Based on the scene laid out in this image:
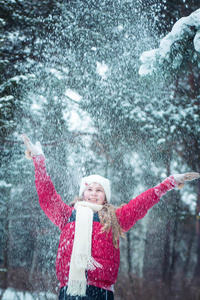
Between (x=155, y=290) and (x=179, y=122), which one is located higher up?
(x=179, y=122)

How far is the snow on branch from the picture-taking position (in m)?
2.75

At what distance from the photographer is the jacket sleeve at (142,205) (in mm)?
2461

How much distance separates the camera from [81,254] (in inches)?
84.8

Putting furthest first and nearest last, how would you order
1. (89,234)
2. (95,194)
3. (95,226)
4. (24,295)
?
(24,295) → (95,194) → (95,226) → (89,234)

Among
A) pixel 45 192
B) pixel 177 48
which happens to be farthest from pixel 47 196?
pixel 177 48

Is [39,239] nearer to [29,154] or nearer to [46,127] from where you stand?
[46,127]

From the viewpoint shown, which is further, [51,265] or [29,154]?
[51,265]

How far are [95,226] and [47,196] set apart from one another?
0.53 m

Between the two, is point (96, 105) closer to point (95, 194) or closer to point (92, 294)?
point (95, 194)

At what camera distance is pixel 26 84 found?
5633 millimetres

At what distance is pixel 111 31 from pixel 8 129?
10.7 ft

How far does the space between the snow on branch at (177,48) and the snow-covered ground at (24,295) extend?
6272 millimetres

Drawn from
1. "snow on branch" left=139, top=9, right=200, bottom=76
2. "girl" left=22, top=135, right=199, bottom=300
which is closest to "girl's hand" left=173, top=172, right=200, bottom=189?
"girl" left=22, top=135, right=199, bottom=300

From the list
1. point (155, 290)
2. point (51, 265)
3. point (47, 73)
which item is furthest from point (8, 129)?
point (155, 290)
